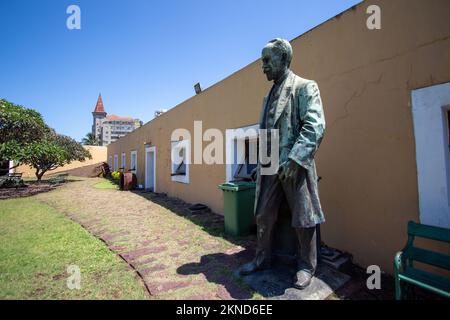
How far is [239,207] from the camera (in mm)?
3865

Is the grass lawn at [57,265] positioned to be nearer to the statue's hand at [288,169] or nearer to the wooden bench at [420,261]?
the statue's hand at [288,169]

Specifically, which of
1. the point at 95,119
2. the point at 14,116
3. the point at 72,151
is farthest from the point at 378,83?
the point at 95,119

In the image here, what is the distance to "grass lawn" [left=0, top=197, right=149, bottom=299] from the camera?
223 centimetres

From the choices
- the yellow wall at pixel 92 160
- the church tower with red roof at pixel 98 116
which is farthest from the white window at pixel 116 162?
the church tower with red roof at pixel 98 116

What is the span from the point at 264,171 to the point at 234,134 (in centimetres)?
277

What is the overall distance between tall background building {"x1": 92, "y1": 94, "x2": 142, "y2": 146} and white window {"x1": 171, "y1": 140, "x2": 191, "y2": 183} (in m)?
72.2

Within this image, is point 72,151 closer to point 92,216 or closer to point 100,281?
point 92,216

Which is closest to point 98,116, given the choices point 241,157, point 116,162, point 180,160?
point 116,162

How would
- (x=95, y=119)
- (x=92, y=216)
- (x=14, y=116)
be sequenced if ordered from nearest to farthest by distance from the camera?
(x=92, y=216) < (x=14, y=116) < (x=95, y=119)

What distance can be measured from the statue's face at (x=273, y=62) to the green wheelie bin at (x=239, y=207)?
2033 millimetres

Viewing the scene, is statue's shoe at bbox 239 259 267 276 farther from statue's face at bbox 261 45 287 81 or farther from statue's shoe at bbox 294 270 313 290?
statue's face at bbox 261 45 287 81

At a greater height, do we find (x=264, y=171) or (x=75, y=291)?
(x=264, y=171)

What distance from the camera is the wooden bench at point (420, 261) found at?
1713mm

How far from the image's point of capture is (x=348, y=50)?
9.70ft
